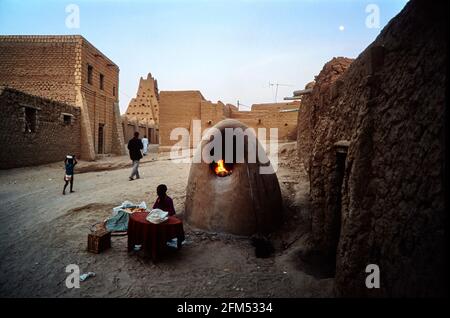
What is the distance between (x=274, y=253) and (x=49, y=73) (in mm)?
19039

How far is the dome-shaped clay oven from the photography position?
5.35 m

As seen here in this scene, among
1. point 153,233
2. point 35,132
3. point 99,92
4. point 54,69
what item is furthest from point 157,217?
point 99,92

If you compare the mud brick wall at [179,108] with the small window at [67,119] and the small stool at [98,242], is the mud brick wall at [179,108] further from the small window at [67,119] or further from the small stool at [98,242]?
the small stool at [98,242]

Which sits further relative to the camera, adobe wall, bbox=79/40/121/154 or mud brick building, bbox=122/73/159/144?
mud brick building, bbox=122/73/159/144

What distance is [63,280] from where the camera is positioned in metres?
3.71

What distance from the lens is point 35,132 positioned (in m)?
13.0

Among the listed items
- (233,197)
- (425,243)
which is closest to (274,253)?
(233,197)

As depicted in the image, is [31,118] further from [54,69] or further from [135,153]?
[135,153]

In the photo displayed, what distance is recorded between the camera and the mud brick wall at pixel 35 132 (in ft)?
37.4

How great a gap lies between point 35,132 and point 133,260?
12310mm

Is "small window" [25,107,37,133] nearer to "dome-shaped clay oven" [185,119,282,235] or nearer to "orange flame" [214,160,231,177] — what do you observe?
"dome-shaped clay oven" [185,119,282,235]

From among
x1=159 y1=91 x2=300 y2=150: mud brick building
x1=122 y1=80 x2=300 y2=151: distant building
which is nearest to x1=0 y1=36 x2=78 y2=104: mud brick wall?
x1=122 y1=80 x2=300 y2=151: distant building

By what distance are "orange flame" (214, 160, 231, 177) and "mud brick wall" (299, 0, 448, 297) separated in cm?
274

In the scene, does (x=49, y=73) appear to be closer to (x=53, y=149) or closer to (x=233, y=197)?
(x=53, y=149)
